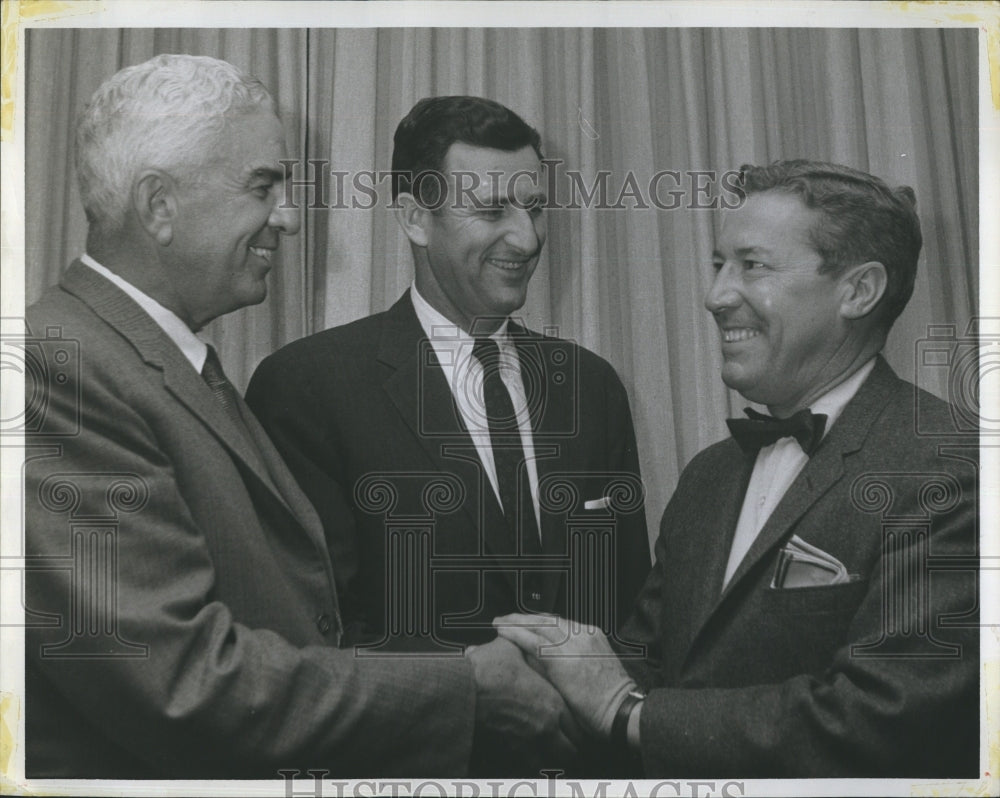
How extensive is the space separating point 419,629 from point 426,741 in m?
0.32

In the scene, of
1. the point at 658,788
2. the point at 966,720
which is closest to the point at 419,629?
the point at 658,788

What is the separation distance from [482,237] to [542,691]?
4.51ft

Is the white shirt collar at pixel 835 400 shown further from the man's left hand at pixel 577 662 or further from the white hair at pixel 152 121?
the white hair at pixel 152 121

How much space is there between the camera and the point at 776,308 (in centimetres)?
386

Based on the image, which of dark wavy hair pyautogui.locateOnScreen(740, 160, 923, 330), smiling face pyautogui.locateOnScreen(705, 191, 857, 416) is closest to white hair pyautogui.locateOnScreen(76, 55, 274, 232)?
smiling face pyautogui.locateOnScreen(705, 191, 857, 416)

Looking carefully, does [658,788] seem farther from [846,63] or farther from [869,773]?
[846,63]

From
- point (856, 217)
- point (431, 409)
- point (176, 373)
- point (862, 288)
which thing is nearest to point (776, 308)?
point (862, 288)

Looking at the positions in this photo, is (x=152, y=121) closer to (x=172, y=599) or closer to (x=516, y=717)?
(x=172, y=599)

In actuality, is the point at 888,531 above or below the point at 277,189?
below

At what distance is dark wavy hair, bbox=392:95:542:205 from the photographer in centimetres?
393

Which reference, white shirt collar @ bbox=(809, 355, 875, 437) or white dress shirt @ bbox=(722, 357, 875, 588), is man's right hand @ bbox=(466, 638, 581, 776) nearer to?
white dress shirt @ bbox=(722, 357, 875, 588)

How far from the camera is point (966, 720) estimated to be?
3885 millimetres

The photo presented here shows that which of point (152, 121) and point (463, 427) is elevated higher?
point (152, 121)

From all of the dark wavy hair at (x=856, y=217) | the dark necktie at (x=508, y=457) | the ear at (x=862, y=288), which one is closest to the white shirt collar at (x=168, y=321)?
the dark necktie at (x=508, y=457)
